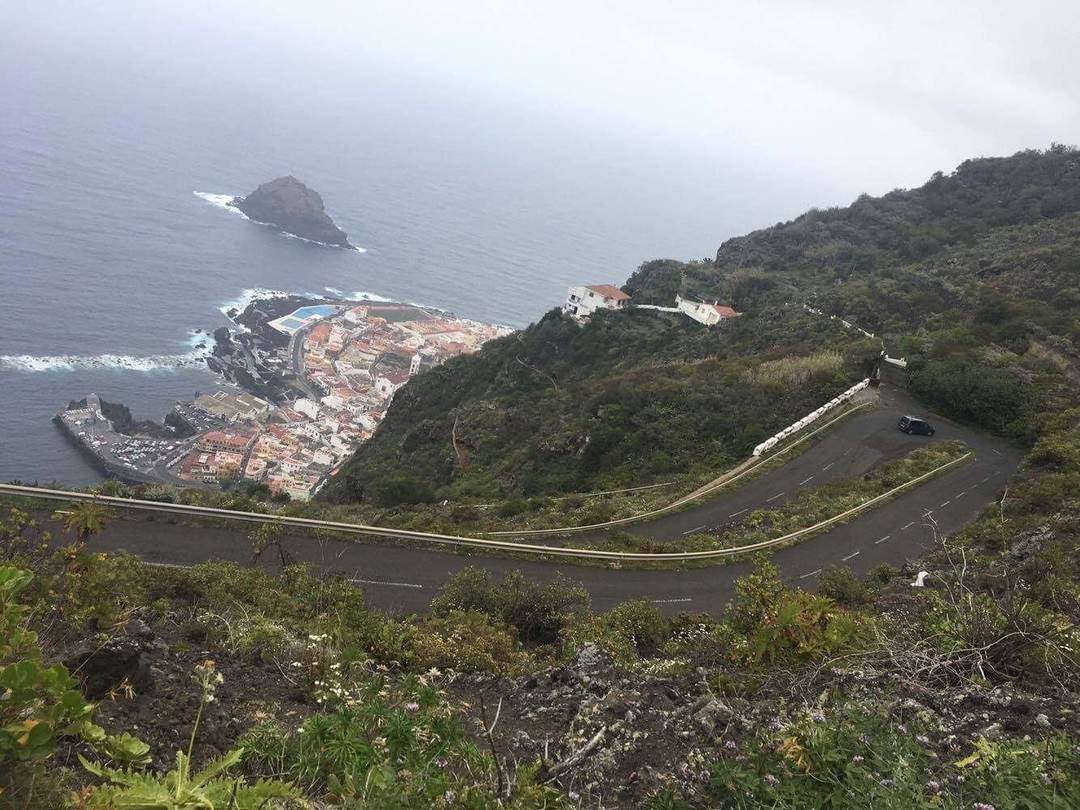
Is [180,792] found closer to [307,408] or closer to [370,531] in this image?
[370,531]

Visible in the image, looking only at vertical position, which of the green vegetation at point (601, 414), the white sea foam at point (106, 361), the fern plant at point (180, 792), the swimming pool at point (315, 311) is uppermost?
the fern plant at point (180, 792)

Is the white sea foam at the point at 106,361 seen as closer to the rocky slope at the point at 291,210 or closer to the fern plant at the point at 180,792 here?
the rocky slope at the point at 291,210

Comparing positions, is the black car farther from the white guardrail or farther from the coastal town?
the coastal town

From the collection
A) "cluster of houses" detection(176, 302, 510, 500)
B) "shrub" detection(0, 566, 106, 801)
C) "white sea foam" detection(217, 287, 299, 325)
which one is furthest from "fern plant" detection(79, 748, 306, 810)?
"white sea foam" detection(217, 287, 299, 325)

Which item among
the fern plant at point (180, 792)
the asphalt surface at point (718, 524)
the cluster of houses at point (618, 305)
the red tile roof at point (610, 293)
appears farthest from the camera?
the red tile roof at point (610, 293)

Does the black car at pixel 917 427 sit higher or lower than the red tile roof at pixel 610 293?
Answer: lower

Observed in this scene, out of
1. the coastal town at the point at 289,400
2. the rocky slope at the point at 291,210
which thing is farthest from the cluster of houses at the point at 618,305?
the rocky slope at the point at 291,210
